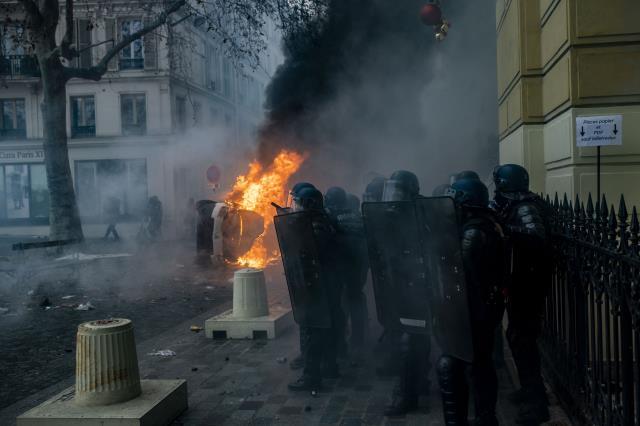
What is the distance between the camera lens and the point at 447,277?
3.80m

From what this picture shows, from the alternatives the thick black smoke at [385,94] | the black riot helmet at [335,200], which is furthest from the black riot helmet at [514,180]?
the thick black smoke at [385,94]

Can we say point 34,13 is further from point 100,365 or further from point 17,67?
point 100,365

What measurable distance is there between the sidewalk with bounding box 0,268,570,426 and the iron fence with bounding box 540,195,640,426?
508 millimetres

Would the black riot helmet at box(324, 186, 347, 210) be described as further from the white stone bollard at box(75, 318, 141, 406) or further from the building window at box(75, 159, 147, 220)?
the building window at box(75, 159, 147, 220)

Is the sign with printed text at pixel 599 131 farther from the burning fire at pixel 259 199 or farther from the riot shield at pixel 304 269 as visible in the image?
the burning fire at pixel 259 199

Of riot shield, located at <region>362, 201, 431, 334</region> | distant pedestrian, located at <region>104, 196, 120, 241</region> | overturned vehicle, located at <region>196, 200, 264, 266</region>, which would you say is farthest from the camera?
distant pedestrian, located at <region>104, 196, 120, 241</region>

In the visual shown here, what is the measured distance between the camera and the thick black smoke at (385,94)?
815 inches

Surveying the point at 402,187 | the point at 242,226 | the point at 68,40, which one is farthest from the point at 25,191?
the point at 402,187

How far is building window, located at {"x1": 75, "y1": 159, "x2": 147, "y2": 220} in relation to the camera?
27422mm

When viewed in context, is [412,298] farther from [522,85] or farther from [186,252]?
[186,252]

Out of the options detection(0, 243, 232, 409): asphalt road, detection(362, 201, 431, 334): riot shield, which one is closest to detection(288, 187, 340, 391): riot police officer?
detection(362, 201, 431, 334): riot shield

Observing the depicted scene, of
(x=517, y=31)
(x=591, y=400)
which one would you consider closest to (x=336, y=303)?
(x=591, y=400)

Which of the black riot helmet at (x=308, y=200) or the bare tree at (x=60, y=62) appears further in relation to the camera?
the bare tree at (x=60, y=62)

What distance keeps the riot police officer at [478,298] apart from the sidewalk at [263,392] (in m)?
0.68
